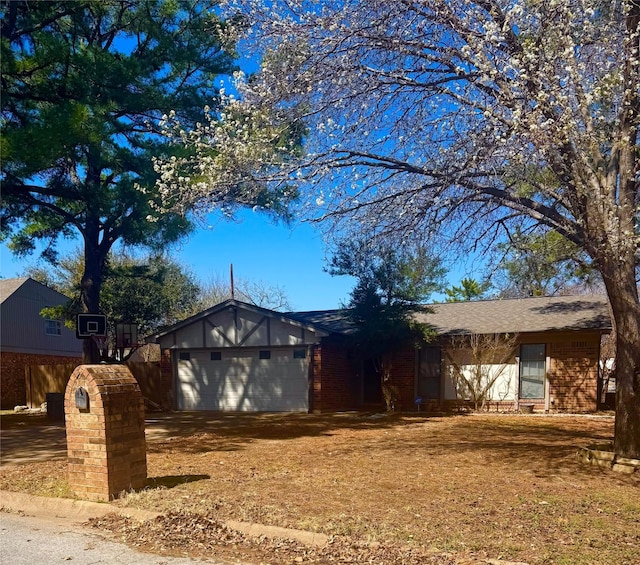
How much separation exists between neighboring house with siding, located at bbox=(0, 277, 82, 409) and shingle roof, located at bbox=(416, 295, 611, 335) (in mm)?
16940

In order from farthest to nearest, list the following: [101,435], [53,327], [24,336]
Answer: [53,327], [24,336], [101,435]

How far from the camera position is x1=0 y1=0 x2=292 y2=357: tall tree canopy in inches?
581

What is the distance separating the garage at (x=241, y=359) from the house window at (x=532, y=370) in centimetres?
596

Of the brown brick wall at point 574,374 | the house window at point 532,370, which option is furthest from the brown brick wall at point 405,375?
the brown brick wall at point 574,374

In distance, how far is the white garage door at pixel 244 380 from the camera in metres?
18.9

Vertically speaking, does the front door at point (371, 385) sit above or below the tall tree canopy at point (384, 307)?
below

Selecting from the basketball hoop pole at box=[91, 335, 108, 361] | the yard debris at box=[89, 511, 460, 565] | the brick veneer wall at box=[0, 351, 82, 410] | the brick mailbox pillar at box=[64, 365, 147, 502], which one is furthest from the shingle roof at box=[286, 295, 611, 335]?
the yard debris at box=[89, 511, 460, 565]

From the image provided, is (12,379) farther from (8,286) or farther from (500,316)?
(500,316)

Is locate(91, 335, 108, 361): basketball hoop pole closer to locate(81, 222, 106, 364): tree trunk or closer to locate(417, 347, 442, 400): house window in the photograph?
locate(81, 222, 106, 364): tree trunk

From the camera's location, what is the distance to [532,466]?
27.7 feet

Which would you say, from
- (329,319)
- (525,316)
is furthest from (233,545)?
(329,319)

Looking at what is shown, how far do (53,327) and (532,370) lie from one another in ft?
71.0

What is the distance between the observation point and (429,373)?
19.3 meters

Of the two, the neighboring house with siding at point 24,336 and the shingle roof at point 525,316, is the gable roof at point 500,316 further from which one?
the neighboring house with siding at point 24,336
